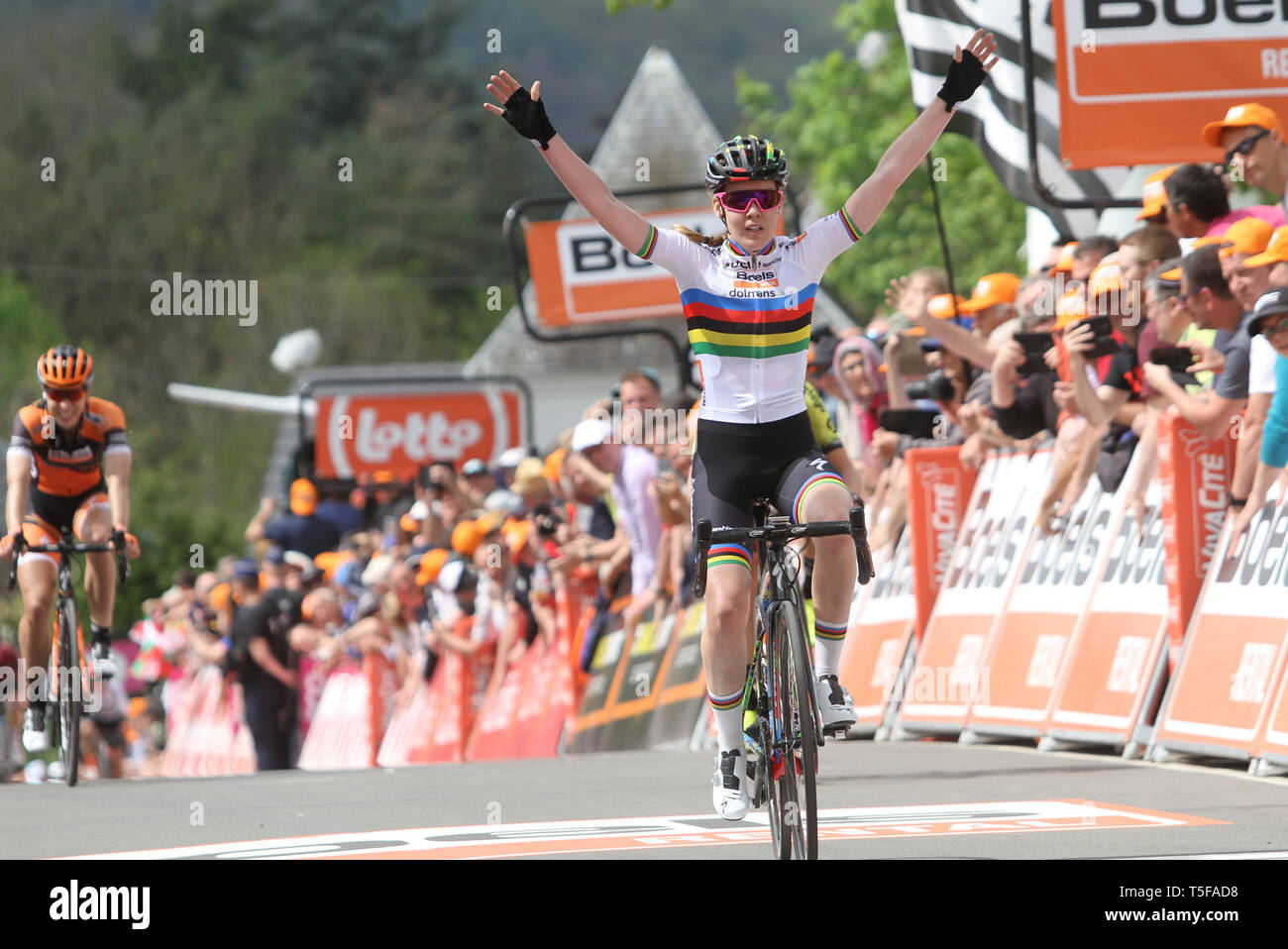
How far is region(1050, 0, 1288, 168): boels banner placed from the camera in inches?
528

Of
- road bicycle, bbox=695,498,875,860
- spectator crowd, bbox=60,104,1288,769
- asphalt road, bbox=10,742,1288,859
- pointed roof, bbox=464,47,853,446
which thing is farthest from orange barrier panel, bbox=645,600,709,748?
pointed roof, bbox=464,47,853,446

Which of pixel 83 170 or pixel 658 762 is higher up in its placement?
pixel 658 762

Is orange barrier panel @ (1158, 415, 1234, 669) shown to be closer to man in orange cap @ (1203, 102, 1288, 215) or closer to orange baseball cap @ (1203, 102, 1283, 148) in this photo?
man in orange cap @ (1203, 102, 1288, 215)

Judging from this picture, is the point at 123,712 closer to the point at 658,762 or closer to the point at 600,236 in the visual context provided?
the point at 600,236

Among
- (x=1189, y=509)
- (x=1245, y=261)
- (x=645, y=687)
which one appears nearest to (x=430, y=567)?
(x=645, y=687)

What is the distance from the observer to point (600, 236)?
65.0 feet

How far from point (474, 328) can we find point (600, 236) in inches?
2923

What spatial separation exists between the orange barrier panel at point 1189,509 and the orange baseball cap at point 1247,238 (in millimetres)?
889

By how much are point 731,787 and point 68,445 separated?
21.3 ft

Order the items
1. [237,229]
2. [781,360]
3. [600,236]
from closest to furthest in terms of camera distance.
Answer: [781,360] → [600,236] → [237,229]

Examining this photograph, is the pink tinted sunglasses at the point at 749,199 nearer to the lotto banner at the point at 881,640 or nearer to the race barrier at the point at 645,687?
the lotto banner at the point at 881,640

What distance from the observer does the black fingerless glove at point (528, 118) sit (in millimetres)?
7527
